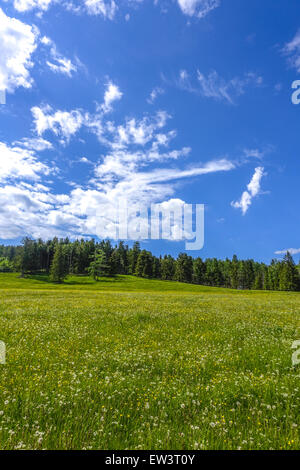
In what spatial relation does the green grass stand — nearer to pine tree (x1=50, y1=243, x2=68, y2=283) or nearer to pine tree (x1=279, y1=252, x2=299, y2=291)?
pine tree (x1=50, y1=243, x2=68, y2=283)

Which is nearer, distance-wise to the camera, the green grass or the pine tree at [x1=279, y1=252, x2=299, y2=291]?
the green grass

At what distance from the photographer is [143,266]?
128 meters

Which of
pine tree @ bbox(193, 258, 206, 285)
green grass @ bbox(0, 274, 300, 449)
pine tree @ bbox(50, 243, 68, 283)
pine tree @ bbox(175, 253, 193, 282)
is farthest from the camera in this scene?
pine tree @ bbox(193, 258, 206, 285)

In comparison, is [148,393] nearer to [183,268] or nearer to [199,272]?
[183,268]

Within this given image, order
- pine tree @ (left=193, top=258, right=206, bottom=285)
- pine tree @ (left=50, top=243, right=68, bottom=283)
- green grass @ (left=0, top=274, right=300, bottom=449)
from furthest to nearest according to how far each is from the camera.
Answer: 1. pine tree @ (left=193, top=258, right=206, bottom=285)
2. pine tree @ (left=50, top=243, right=68, bottom=283)
3. green grass @ (left=0, top=274, right=300, bottom=449)

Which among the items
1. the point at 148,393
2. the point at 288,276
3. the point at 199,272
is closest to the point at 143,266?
the point at 199,272

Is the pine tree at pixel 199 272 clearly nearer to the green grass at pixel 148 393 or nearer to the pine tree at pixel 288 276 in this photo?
the pine tree at pixel 288 276

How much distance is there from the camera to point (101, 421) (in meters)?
4.26

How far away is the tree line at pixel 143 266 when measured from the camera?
371 feet

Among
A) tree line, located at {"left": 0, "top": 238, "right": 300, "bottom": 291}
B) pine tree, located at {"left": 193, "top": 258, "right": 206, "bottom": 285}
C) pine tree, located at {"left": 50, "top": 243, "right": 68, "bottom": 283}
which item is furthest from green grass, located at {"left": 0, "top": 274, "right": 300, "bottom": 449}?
pine tree, located at {"left": 193, "top": 258, "right": 206, "bottom": 285}

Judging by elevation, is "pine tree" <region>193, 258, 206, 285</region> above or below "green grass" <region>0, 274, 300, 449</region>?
below

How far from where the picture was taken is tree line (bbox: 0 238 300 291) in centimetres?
11306

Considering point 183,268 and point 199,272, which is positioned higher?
point 183,268
